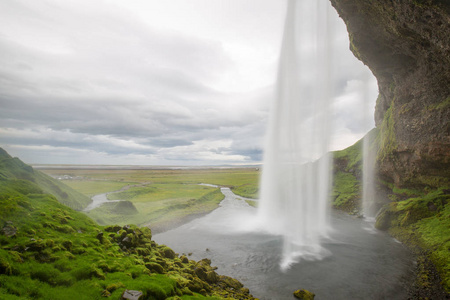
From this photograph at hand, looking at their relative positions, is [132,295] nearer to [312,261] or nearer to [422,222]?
[312,261]

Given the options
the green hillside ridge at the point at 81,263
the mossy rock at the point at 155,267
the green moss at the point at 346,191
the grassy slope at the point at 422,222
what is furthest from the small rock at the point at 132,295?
the green moss at the point at 346,191

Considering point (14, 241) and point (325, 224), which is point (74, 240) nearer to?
point (14, 241)

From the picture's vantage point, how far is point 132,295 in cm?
1362

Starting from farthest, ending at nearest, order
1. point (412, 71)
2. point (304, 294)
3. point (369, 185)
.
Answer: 1. point (369, 185)
2. point (412, 71)
3. point (304, 294)

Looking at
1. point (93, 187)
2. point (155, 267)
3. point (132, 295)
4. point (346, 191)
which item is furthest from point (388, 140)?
point (93, 187)

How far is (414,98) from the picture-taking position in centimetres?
4253

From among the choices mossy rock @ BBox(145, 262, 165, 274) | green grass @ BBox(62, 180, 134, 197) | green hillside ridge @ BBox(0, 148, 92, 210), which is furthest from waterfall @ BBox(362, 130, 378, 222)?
green grass @ BBox(62, 180, 134, 197)

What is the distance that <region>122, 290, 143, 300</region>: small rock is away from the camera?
44.0 ft

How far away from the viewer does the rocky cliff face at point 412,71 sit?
27.8 meters

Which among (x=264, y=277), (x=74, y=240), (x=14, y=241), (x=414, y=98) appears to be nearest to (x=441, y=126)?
A: (x=414, y=98)

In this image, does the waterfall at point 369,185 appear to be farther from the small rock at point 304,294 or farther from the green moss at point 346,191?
the small rock at point 304,294

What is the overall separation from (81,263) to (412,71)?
190ft

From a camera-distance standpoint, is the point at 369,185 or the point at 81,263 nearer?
the point at 81,263

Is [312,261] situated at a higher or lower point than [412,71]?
lower
